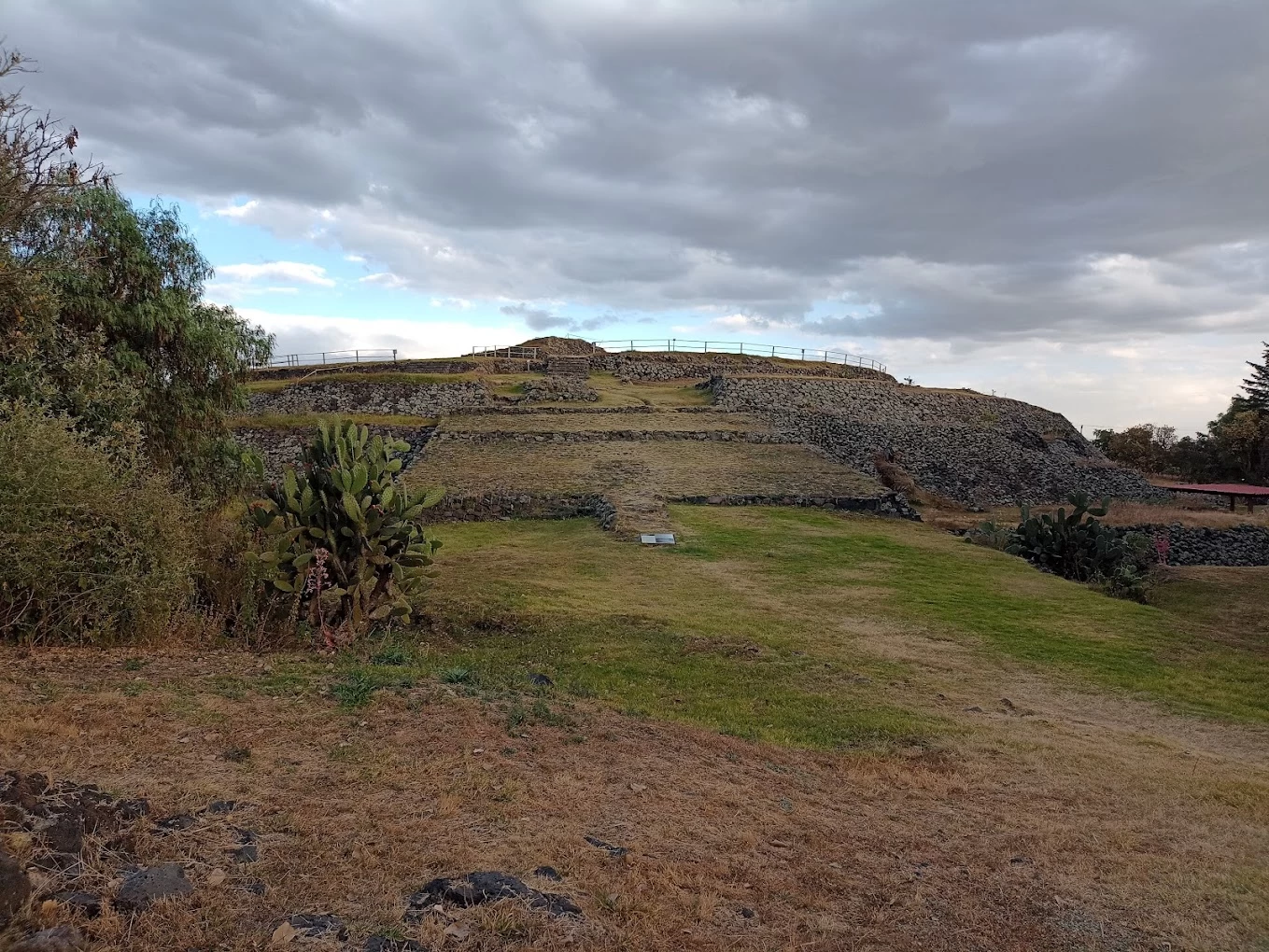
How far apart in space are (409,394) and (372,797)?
36.1 metres

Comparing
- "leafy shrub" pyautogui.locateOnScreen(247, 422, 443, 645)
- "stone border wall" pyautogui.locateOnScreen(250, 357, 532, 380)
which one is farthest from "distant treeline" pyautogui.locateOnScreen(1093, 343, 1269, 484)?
"leafy shrub" pyautogui.locateOnScreen(247, 422, 443, 645)

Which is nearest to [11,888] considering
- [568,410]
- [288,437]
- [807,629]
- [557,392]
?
[807,629]

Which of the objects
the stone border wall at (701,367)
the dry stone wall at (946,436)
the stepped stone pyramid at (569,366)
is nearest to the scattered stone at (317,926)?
the dry stone wall at (946,436)

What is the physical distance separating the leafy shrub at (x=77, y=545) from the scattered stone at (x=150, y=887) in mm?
4601

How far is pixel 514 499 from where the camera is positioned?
21.9 metres

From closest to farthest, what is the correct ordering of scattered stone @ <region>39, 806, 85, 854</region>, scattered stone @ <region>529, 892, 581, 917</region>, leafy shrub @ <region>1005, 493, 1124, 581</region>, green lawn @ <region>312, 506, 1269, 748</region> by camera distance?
scattered stone @ <region>39, 806, 85, 854</region>, scattered stone @ <region>529, 892, 581, 917</region>, green lawn @ <region>312, 506, 1269, 748</region>, leafy shrub @ <region>1005, 493, 1124, 581</region>

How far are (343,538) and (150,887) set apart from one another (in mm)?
6834

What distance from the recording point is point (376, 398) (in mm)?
38938

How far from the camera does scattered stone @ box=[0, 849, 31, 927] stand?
280 cm

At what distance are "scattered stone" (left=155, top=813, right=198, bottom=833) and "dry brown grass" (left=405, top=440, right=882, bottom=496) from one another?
1892cm

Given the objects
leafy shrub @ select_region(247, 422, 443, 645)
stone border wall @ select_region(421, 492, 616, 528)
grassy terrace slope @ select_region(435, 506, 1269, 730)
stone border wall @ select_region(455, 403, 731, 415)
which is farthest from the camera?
stone border wall @ select_region(455, 403, 731, 415)

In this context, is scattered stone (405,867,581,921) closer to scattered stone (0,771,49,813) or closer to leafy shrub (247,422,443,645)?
scattered stone (0,771,49,813)

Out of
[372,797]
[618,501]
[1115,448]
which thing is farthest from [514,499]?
[1115,448]

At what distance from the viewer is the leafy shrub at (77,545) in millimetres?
6871
